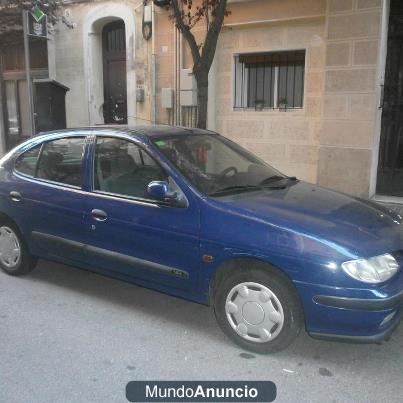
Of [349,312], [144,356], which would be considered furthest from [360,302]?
[144,356]

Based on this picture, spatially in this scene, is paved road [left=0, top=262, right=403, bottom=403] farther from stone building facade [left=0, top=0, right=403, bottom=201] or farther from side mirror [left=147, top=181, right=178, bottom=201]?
stone building facade [left=0, top=0, right=403, bottom=201]

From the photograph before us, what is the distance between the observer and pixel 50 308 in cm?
428

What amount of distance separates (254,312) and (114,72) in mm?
9376

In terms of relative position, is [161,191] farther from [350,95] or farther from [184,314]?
[350,95]

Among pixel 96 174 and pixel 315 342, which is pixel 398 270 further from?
pixel 96 174

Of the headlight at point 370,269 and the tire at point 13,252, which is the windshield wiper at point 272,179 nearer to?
the headlight at point 370,269

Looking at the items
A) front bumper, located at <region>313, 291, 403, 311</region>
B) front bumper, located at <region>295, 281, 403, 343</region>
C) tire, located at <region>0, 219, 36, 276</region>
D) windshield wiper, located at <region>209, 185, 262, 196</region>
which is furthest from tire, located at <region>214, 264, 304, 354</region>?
tire, located at <region>0, 219, 36, 276</region>

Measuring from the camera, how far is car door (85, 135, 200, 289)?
3.69m

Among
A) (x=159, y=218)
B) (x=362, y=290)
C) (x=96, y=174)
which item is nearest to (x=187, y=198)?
(x=159, y=218)

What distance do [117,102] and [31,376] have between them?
9.16m

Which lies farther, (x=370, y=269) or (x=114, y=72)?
(x=114, y=72)

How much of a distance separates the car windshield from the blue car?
0.04 ft

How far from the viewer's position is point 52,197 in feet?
14.8

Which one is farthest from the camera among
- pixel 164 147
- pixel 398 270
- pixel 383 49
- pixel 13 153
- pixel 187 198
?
pixel 383 49
